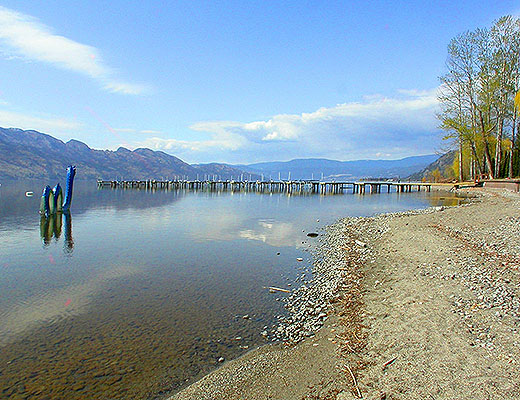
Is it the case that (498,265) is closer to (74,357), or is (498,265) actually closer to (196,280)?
(196,280)

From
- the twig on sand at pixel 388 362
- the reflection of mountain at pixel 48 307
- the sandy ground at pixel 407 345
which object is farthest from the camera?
the reflection of mountain at pixel 48 307

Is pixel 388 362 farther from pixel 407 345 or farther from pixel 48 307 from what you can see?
pixel 48 307

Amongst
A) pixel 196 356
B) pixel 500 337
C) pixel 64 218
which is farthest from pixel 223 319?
pixel 64 218

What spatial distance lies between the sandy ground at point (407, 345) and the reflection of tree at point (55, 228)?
15.2 metres

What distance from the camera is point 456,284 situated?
29.7ft

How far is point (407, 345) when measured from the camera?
636cm

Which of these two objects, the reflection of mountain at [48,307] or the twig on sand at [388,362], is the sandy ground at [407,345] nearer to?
the twig on sand at [388,362]

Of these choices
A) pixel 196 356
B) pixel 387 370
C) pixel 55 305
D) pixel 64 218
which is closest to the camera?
pixel 387 370

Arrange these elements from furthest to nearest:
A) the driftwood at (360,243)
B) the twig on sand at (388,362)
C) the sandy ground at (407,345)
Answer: the driftwood at (360,243), the twig on sand at (388,362), the sandy ground at (407,345)

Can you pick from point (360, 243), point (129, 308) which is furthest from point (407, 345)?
point (360, 243)

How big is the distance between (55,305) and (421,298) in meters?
10.3

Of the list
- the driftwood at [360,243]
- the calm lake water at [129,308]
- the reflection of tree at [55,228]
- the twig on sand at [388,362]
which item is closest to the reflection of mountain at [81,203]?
the reflection of tree at [55,228]

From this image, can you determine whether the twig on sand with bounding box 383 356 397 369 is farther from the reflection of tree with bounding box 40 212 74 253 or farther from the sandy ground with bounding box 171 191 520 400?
the reflection of tree with bounding box 40 212 74 253

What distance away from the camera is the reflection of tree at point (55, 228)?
2018 centimetres
